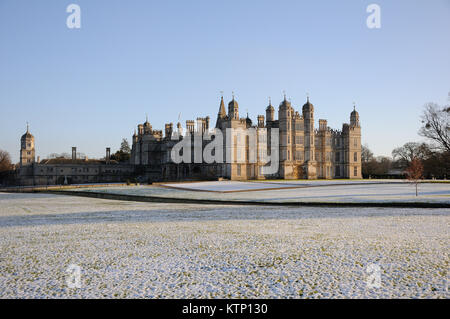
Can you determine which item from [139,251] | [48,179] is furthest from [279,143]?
[139,251]

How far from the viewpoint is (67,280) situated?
7141mm

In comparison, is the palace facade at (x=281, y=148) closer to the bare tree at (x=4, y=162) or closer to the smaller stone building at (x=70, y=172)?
the smaller stone building at (x=70, y=172)

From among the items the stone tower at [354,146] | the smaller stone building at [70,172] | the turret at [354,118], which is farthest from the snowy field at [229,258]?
the smaller stone building at [70,172]

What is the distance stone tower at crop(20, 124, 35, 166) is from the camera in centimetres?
8594

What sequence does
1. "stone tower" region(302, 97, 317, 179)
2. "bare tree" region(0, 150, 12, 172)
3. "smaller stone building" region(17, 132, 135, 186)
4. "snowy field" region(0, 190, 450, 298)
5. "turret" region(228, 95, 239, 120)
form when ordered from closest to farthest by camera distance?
"snowy field" region(0, 190, 450, 298) → "turret" region(228, 95, 239, 120) → "stone tower" region(302, 97, 317, 179) → "smaller stone building" region(17, 132, 135, 186) → "bare tree" region(0, 150, 12, 172)

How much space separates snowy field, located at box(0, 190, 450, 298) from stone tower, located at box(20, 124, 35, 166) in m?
82.4

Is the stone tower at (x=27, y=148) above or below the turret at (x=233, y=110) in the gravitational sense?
below

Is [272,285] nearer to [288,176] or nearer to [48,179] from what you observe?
[288,176]

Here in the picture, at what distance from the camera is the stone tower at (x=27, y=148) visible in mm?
85938

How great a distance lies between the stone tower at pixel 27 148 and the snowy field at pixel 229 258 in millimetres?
82423

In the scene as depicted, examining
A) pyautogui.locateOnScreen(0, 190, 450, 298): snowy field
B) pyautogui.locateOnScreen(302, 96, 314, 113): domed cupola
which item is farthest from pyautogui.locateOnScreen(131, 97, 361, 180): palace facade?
pyautogui.locateOnScreen(0, 190, 450, 298): snowy field

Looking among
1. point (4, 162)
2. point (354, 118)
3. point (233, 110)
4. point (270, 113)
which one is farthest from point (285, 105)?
point (4, 162)

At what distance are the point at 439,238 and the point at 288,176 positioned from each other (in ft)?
158

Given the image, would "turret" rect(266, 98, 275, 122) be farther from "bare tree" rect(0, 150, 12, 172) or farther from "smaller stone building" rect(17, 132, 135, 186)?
"bare tree" rect(0, 150, 12, 172)
